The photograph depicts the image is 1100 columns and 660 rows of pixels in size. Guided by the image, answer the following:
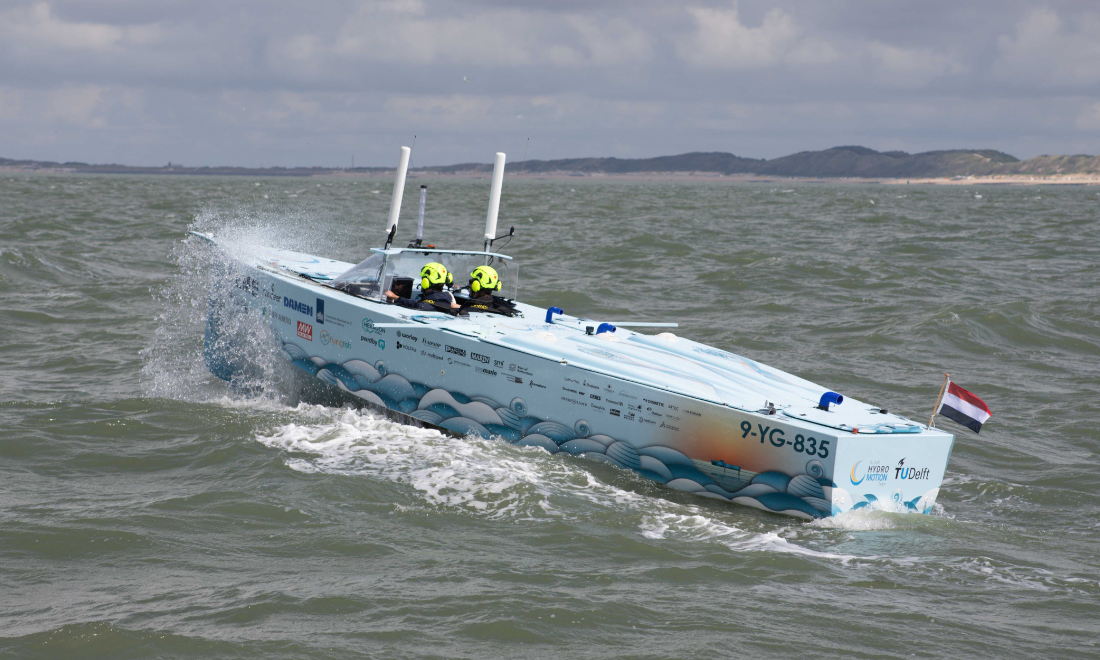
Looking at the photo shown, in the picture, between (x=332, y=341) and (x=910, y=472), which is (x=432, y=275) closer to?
(x=332, y=341)

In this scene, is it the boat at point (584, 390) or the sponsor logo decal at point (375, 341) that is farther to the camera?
the sponsor logo decal at point (375, 341)

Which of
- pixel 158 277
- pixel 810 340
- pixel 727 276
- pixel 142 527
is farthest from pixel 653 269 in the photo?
pixel 142 527

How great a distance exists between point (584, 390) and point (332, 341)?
3.24 metres

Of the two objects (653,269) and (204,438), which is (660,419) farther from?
(653,269)

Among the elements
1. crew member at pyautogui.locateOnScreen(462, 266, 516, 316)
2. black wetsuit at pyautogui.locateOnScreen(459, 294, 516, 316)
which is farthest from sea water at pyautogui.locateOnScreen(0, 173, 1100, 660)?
crew member at pyautogui.locateOnScreen(462, 266, 516, 316)

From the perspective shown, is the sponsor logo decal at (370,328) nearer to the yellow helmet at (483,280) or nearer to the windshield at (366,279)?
the windshield at (366,279)

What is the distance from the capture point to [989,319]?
49.1 ft

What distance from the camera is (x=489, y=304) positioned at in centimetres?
975

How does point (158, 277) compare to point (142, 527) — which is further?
point (158, 277)

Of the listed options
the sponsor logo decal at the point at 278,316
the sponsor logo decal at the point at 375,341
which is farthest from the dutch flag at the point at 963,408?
the sponsor logo decal at the point at 278,316

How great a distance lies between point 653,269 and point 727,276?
198cm

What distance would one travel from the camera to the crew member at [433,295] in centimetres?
951

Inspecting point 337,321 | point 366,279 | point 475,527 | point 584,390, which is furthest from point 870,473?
point 366,279

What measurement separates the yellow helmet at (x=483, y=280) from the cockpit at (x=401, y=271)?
0.68 ft
